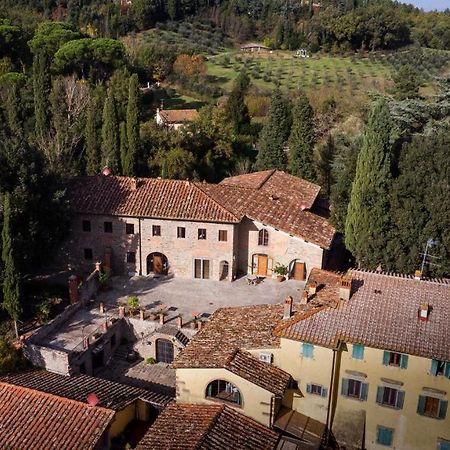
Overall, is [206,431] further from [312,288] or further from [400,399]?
[312,288]

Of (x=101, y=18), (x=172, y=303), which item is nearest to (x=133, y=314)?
(x=172, y=303)

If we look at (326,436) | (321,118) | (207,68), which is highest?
(207,68)

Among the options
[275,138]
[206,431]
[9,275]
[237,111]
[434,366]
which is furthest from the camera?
[237,111]

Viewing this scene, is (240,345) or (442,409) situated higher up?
(240,345)

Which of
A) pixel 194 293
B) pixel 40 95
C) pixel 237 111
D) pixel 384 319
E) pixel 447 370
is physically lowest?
pixel 194 293

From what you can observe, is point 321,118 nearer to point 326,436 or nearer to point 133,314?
point 133,314

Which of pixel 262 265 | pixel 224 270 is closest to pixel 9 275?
pixel 224 270

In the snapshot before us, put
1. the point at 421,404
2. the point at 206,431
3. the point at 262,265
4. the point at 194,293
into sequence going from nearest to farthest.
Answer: the point at 206,431, the point at 421,404, the point at 194,293, the point at 262,265

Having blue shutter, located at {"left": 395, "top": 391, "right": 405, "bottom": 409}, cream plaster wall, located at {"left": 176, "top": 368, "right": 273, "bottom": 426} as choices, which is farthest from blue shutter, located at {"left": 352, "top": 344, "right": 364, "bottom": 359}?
cream plaster wall, located at {"left": 176, "top": 368, "right": 273, "bottom": 426}
